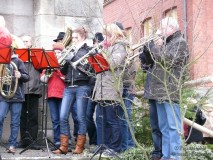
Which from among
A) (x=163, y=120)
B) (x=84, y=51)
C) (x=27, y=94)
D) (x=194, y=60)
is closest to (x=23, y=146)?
(x=27, y=94)

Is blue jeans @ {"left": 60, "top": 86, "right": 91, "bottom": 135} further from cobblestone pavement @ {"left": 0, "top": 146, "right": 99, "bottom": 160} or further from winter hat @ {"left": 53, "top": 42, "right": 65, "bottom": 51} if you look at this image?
winter hat @ {"left": 53, "top": 42, "right": 65, "bottom": 51}

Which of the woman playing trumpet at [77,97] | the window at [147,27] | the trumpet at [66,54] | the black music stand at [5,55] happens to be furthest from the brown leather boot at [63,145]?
the window at [147,27]

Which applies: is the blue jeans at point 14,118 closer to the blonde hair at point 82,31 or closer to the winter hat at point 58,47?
the winter hat at point 58,47

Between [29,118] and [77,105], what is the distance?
111 centimetres

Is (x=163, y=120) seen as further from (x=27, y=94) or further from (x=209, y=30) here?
(x=209, y=30)

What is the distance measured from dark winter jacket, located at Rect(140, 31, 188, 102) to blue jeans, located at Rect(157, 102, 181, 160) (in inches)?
6.8

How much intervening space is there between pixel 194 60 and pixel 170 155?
1.46m

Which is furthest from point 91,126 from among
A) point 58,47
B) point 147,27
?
point 147,27

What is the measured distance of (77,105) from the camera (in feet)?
30.7

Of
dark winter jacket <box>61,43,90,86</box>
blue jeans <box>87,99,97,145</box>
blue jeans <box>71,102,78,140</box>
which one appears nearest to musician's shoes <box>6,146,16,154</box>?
blue jeans <box>71,102,78,140</box>

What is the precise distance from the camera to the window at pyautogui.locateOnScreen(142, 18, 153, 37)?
856cm

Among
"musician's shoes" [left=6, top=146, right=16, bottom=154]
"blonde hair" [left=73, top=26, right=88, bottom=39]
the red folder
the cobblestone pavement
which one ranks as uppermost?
"blonde hair" [left=73, top=26, right=88, bottom=39]

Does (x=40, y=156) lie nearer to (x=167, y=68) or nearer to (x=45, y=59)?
(x=45, y=59)

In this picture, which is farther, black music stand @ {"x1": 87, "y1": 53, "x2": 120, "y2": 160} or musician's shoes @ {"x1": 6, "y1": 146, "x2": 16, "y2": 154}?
musician's shoes @ {"x1": 6, "y1": 146, "x2": 16, "y2": 154}
